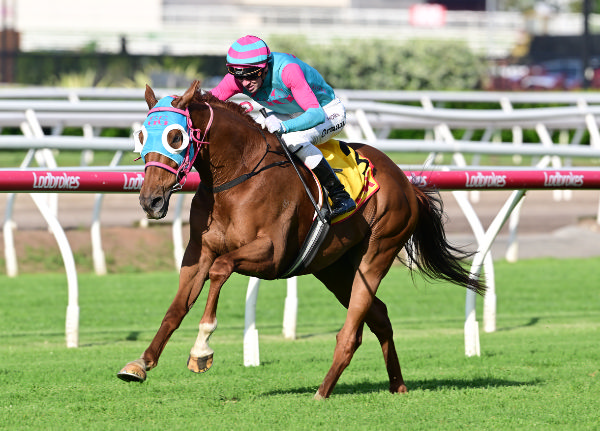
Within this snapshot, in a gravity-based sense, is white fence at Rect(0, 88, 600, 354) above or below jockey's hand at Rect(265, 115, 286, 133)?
below

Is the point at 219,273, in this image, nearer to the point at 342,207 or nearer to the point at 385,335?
the point at 342,207

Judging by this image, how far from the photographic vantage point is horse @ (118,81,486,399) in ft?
13.9

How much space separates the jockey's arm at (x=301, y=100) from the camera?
4.70 m

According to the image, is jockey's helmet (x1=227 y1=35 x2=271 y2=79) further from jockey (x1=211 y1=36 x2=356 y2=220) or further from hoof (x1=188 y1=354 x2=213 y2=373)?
hoof (x1=188 y1=354 x2=213 y2=373)

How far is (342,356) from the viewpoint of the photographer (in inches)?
195

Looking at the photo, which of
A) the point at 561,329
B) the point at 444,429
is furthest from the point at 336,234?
the point at 561,329

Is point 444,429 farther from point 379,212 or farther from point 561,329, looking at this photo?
point 561,329

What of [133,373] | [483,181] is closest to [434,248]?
[483,181]

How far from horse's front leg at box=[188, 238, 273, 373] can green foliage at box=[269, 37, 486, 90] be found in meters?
22.1

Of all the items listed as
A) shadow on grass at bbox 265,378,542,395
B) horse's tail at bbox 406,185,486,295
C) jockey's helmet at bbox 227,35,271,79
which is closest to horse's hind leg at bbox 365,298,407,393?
shadow on grass at bbox 265,378,542,395

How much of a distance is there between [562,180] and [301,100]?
1.98 m

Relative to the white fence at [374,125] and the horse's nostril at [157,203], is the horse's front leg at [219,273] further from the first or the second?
the white fence at [374,125]

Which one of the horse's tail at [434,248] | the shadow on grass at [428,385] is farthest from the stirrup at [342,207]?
the shadow on grass at [428,385]

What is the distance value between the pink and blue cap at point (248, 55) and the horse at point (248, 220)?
0.21m
